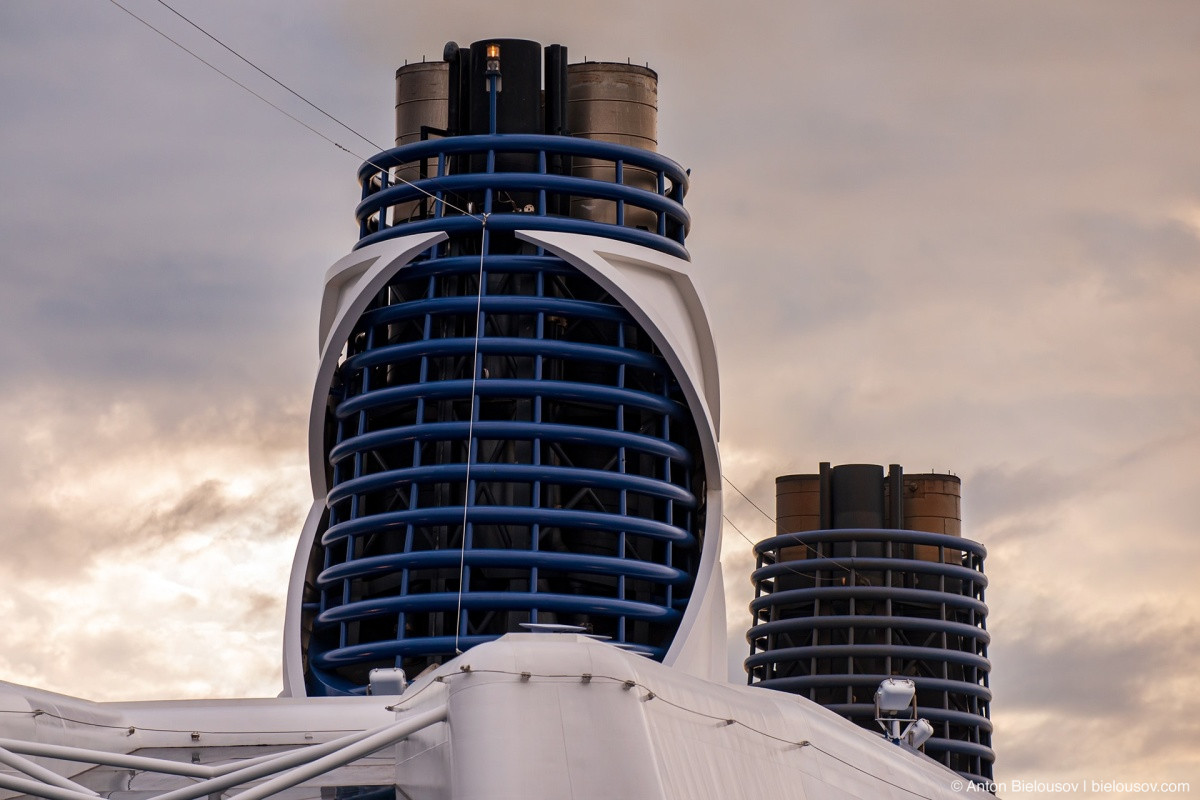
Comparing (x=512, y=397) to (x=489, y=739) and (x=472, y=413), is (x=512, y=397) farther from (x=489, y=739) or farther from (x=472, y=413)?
(x=489, y=739)

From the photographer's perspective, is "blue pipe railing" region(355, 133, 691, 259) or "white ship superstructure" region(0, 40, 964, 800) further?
"blue pipe railing" region(355, 133, 691, 259)

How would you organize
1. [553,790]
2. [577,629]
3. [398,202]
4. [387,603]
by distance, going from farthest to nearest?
[398,202] → [387,603] → [577,629] → [553,790]

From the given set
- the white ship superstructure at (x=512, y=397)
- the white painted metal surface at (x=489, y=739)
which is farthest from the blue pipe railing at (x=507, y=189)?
the white painted metal surface at (x=489, y=739)

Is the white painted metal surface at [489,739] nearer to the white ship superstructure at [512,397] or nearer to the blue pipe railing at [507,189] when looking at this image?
the white ship superstructure at [512,397]

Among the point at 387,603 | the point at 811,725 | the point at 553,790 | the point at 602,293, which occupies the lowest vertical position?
the point at 553,790

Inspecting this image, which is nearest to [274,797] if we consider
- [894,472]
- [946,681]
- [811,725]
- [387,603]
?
[811,725]

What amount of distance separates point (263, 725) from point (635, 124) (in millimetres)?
20187

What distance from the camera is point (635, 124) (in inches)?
1843

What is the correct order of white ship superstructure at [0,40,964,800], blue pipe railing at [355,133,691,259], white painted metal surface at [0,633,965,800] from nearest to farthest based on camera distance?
1. white painted metal surface at [0,633,965,800]
2. white ship superstructure at [0,40,964,800]
3. blue pipe railing at [355,133,691,259]

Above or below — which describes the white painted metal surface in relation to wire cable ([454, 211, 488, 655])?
below

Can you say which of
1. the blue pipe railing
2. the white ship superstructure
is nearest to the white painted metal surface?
the white ship superstructure

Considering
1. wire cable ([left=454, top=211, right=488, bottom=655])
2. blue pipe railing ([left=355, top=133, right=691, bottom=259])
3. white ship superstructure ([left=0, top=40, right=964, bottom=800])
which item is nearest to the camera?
wire cable ([left=454, top=211, right=488, bottom=655])

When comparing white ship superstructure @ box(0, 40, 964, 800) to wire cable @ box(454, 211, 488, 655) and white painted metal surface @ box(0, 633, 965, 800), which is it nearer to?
wire cable @ box(454, 211, 488, 655)

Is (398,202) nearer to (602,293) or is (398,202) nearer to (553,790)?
(602,293)
